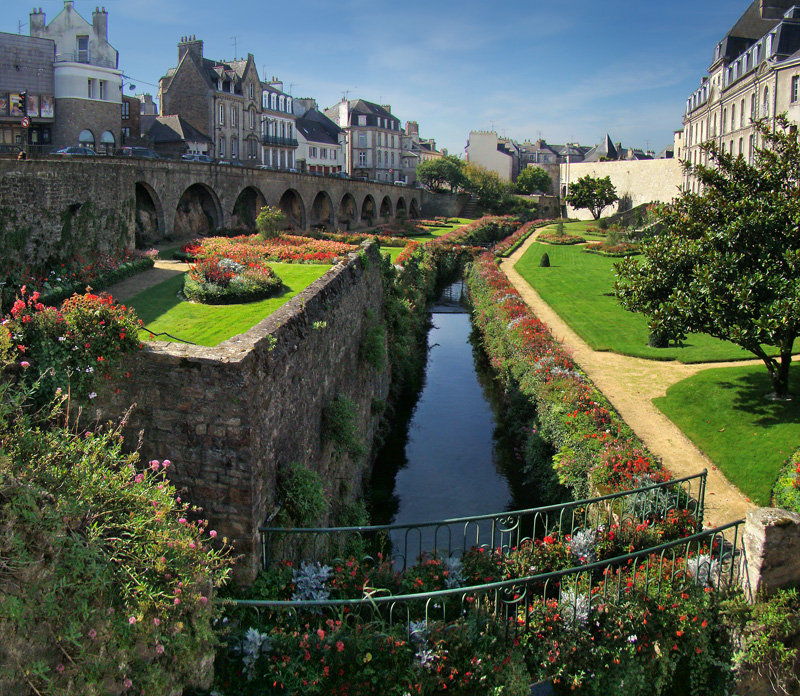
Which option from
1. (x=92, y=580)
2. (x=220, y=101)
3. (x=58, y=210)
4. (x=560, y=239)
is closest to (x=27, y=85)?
(x=220, y=101)

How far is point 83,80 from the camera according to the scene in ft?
138

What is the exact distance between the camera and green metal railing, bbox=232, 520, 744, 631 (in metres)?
6.31

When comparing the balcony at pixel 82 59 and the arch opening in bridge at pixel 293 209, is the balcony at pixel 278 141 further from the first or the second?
the balcony at pixel 82 59

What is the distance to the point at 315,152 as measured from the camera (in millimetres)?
72312

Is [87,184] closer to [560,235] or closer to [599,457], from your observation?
[599,457]

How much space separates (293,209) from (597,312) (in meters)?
25.2

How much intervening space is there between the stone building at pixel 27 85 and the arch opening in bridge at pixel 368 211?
84.8 ft

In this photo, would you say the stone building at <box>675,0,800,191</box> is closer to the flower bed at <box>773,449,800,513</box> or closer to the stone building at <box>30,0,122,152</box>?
the flower bed at <box>773,449,800,513</box>

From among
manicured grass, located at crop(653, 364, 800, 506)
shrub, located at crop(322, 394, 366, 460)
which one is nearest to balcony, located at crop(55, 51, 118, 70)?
shrub, located at crop(322, 394, 366, 460)

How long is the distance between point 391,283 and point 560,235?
39.6 meters

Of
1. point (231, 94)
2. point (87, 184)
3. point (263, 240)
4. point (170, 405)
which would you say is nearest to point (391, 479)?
A: point (170, 405)

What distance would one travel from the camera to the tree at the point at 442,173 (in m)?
82.3

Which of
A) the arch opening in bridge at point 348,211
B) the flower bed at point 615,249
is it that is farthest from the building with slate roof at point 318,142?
the flower bed at point 615,249

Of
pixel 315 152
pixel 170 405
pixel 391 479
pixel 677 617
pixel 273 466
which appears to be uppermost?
pixel 315 152
